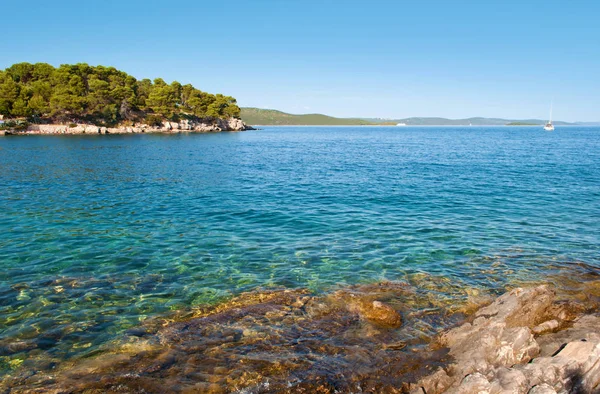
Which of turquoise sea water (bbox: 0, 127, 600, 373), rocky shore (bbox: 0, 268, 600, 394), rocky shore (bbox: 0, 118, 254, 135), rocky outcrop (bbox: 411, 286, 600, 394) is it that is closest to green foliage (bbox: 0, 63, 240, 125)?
rocky shore (bbox: 0, 118, 254, 135)

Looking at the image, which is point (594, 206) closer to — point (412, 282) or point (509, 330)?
point (412, 282)

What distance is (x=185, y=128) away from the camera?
16450 cm

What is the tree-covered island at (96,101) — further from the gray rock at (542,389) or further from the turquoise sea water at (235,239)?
the gray rock at (542,389)

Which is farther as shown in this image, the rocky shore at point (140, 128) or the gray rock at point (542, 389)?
the rocky shore at point (140, 128)

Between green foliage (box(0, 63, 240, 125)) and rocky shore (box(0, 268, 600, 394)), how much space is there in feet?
440

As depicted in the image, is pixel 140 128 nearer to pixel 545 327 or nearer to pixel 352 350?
pixel 352 350

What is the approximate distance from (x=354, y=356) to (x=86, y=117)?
150164mm

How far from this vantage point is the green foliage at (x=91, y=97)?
116 meters

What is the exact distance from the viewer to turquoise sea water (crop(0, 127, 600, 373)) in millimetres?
13484

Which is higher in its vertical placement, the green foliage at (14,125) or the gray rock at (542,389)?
the green foliage at (14,125)

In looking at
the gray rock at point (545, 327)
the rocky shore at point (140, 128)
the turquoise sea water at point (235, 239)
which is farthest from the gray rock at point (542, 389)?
the rocky shore at point (140, 128)

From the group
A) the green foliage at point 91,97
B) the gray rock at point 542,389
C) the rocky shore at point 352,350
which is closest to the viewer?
the gray rock at point 542,389

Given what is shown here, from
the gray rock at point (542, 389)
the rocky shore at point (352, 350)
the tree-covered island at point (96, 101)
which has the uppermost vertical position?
the tree-covered island at point (96, 101)

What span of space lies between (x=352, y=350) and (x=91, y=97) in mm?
144692
